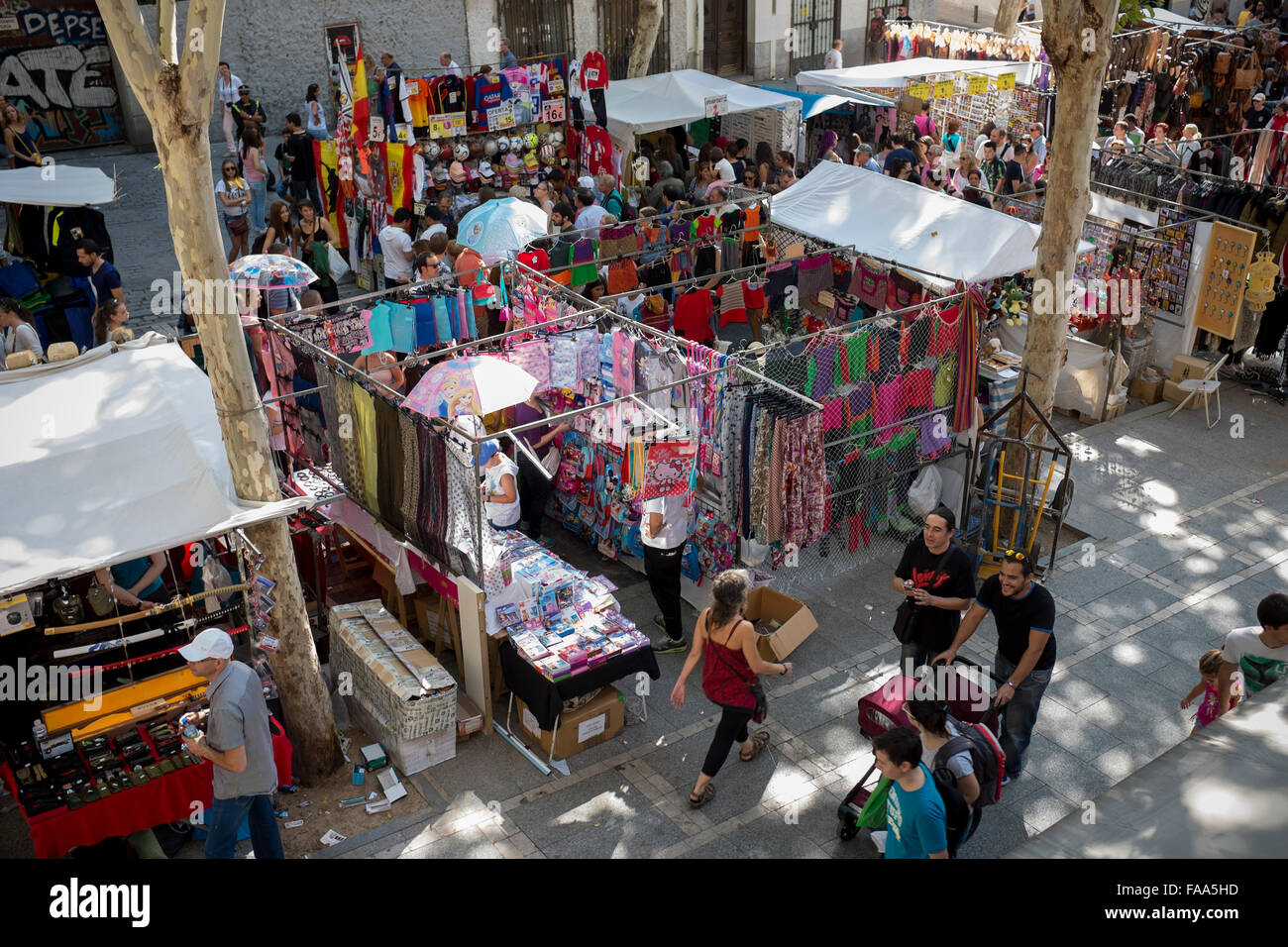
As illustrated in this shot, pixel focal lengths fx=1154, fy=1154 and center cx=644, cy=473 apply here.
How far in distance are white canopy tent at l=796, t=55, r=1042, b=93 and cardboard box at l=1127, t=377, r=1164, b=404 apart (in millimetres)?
7489

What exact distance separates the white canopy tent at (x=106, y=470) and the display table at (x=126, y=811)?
1270 mm

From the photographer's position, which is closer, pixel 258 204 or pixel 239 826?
pixel 239 826

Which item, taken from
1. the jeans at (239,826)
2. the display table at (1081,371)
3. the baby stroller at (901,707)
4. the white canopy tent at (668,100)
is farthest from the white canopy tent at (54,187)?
the display table at (1081,371)

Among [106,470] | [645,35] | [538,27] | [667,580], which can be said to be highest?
[538,27]

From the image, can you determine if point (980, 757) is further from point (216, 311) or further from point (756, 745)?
point (216, 311)

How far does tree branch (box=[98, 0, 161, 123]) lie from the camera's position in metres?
5.67

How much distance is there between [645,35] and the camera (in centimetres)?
1956

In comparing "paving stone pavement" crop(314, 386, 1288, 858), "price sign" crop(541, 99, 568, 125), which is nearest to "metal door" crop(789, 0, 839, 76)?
"price sign" crop(541, 99, 568, 125)

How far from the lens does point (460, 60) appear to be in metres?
22.5

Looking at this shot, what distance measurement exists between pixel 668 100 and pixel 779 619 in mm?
10891

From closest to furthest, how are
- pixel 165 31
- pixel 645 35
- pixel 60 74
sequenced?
pixel 165 31 → pixel 645 35 → pixel 60 74

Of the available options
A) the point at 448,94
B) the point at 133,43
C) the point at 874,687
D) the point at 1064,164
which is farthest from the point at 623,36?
the point at 133,43

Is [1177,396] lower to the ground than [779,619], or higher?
higher

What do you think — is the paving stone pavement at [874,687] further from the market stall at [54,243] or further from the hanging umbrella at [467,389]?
the market stall at [54,243]
